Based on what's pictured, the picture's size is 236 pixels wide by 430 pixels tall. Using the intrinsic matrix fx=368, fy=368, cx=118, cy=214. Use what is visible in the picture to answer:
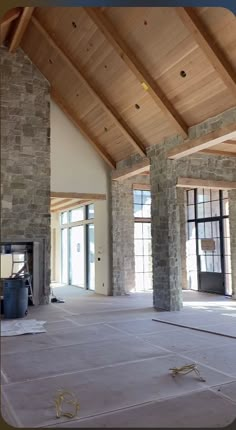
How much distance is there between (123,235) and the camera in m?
10.1

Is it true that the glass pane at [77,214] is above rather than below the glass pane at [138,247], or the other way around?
above

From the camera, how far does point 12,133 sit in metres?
8.52

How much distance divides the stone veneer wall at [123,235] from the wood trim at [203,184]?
181 cm

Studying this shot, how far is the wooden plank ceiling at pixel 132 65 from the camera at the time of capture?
520cm

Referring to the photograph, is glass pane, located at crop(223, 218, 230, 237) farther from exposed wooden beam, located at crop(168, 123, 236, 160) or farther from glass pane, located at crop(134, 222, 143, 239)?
exposed wooden beam, located at crop(168, 123, 236, 160)

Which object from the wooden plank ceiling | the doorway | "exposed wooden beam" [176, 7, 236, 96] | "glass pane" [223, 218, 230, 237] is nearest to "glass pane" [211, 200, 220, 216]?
the doorway

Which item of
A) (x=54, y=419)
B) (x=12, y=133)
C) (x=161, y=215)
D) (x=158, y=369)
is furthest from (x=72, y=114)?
(x=54, y=419)

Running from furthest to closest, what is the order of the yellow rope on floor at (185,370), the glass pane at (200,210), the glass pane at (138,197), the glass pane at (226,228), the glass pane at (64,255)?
the glass pane at (64,255) < the glass pane at (138,197) < the glass pane at (200,210) < the glass pane at (226,228) < the yellow rope on floor at (185,370)

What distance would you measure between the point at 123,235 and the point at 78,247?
2.44 m

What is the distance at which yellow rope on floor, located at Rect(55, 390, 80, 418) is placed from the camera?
2777mm

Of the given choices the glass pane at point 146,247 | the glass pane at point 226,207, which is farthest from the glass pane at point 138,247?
the glass pane at point 226,207

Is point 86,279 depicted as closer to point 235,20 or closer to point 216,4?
point 235,20

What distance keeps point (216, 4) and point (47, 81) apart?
7.50 meters

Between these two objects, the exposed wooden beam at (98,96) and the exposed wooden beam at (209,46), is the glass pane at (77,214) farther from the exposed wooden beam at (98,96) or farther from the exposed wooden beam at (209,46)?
the exposed wooden beam at (209,46)
